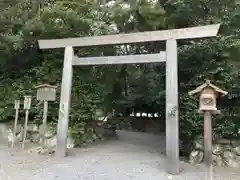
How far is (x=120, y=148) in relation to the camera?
816 centimetres

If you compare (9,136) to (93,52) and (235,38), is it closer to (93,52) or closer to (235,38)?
(93,52)

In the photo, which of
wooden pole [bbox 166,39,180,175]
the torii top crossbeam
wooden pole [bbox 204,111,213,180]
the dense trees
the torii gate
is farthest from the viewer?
the dense trees

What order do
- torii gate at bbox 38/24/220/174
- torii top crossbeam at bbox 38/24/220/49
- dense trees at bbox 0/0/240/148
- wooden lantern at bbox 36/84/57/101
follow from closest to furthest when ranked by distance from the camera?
torii gate at bbox 38/24/220/174 → torii top crossbeam at bbox 38/24/220/49 → dense trees at bbox 0/0/240/148 → wooden lantern at bbox 36/84/57/101

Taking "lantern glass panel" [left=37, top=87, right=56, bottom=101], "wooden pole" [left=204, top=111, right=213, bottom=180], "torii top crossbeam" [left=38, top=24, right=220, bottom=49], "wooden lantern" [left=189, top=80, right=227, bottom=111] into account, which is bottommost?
"wooden pole" [left=204, top=111, right=213, bottom=180]

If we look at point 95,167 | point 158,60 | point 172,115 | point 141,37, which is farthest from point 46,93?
point 172,115

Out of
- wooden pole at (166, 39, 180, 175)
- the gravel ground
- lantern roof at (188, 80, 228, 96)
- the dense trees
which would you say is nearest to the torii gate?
wooden pole at (166, 39, 180, 175)

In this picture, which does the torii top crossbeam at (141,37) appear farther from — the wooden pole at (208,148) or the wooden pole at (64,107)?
the wooden pole at (208,148)

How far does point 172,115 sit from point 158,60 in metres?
1.41

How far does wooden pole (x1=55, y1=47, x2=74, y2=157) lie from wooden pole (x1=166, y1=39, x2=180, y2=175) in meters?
2.69

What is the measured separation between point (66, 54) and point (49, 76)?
1756 millimetres

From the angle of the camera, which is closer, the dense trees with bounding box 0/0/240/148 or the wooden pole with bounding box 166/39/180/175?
the wooden pole with bounding box 166/39/180/175

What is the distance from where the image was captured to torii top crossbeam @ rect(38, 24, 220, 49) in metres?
6.14

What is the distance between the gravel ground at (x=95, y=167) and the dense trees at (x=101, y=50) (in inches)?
45.9

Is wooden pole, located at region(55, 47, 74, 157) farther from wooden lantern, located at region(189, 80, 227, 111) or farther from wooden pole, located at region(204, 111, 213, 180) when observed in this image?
wooden pole, located at region(204, 111, 213, 180)
